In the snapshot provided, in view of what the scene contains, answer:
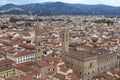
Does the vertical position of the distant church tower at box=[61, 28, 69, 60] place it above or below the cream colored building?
above

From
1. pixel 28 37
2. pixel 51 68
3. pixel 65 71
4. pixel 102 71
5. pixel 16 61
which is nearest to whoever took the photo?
pixel 65 71

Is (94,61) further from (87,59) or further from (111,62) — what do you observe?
(111,62)

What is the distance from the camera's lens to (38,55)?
156 ft

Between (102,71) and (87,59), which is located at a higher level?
(87,59)

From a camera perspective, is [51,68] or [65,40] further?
[65,40]

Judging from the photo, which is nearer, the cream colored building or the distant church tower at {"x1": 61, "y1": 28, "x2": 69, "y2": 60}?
the cream colored building

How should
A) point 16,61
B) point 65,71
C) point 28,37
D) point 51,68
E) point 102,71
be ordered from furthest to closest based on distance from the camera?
point 28,37, point 16,61, point 102,71, point 51,68, point 65,71

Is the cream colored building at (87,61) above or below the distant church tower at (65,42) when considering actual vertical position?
below

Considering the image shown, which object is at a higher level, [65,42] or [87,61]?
[65,42]

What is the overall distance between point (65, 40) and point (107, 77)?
12.3 metres

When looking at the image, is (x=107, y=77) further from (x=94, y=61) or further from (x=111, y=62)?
(x=111, y=62)

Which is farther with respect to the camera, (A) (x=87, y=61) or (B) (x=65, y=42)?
(B) (x=65, y=42)

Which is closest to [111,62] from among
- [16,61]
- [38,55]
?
[38,55]

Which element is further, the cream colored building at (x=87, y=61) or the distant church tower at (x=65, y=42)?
the distant church tower at (x=65, y=42)
